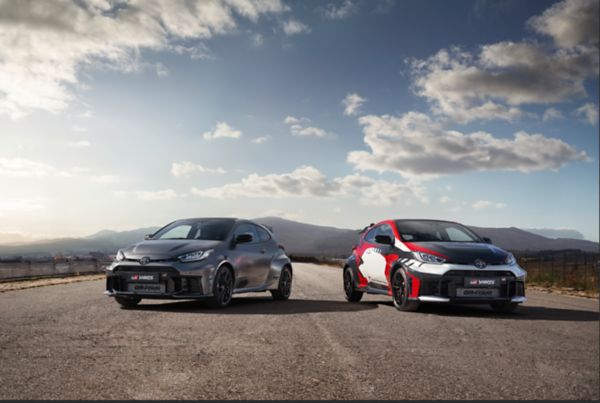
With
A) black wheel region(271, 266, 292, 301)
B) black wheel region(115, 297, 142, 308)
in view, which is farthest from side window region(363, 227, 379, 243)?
black wheel region(115, 297, 142, 308)

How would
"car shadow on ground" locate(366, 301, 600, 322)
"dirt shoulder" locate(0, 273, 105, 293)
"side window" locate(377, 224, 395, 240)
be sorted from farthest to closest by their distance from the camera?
"dirt shoulder" locate(0, 273, 105, 293) → "side window" locate(377, 224, 395, 240) → "car shadow on ground" locate(366, 301, 600, 322)

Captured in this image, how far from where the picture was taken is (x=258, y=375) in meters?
5.42

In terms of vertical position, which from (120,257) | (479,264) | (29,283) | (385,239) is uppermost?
(385,239)

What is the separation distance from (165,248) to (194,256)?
1.78 ft

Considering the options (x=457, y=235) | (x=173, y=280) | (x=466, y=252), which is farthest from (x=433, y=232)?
(x=173, y=280)

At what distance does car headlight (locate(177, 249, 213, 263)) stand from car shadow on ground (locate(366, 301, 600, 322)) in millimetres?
3793

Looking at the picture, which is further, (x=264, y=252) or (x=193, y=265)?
(x=264, y=252)

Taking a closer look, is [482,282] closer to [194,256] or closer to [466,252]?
[466,252]

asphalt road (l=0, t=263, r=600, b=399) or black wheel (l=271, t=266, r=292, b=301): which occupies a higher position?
black wheel (l=271, t=266, r=292, b=301)

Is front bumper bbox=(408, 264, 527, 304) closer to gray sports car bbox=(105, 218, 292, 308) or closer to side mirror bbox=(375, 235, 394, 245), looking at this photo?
side mirror bbox=(375, 235, 394, 245)

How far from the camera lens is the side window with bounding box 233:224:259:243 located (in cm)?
1186

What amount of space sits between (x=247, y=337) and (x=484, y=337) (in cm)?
313

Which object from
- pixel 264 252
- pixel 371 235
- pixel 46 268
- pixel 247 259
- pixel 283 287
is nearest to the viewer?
pixel 247 259

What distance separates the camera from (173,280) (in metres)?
10.3
